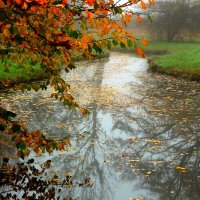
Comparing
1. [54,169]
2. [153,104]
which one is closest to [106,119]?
[153,104]

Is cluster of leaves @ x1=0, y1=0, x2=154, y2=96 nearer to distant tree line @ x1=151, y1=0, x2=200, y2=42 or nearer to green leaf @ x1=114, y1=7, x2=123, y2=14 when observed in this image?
green leaf @ x1=114, y1=7, x2=123, y2=14

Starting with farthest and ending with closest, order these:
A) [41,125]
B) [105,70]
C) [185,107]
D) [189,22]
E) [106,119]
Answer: [189,22]
[105,70]
[185,107]
[106,119]
[41,125]

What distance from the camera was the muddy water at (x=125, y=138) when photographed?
6.16m

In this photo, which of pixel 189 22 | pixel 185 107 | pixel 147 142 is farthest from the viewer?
pixel 189 22

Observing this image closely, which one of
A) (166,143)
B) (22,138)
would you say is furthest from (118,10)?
(166,143)

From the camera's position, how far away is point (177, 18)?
157ft

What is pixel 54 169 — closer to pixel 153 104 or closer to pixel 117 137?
pixel 117 137

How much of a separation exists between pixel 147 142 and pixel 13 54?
177 inches

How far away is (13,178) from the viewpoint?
5195 millimetres

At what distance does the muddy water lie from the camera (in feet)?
20.2

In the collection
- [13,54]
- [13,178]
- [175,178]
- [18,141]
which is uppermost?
[13,54]

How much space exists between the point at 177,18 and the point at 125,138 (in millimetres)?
43037

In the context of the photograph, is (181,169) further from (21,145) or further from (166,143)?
(21,145)

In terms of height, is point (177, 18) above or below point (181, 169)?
above
